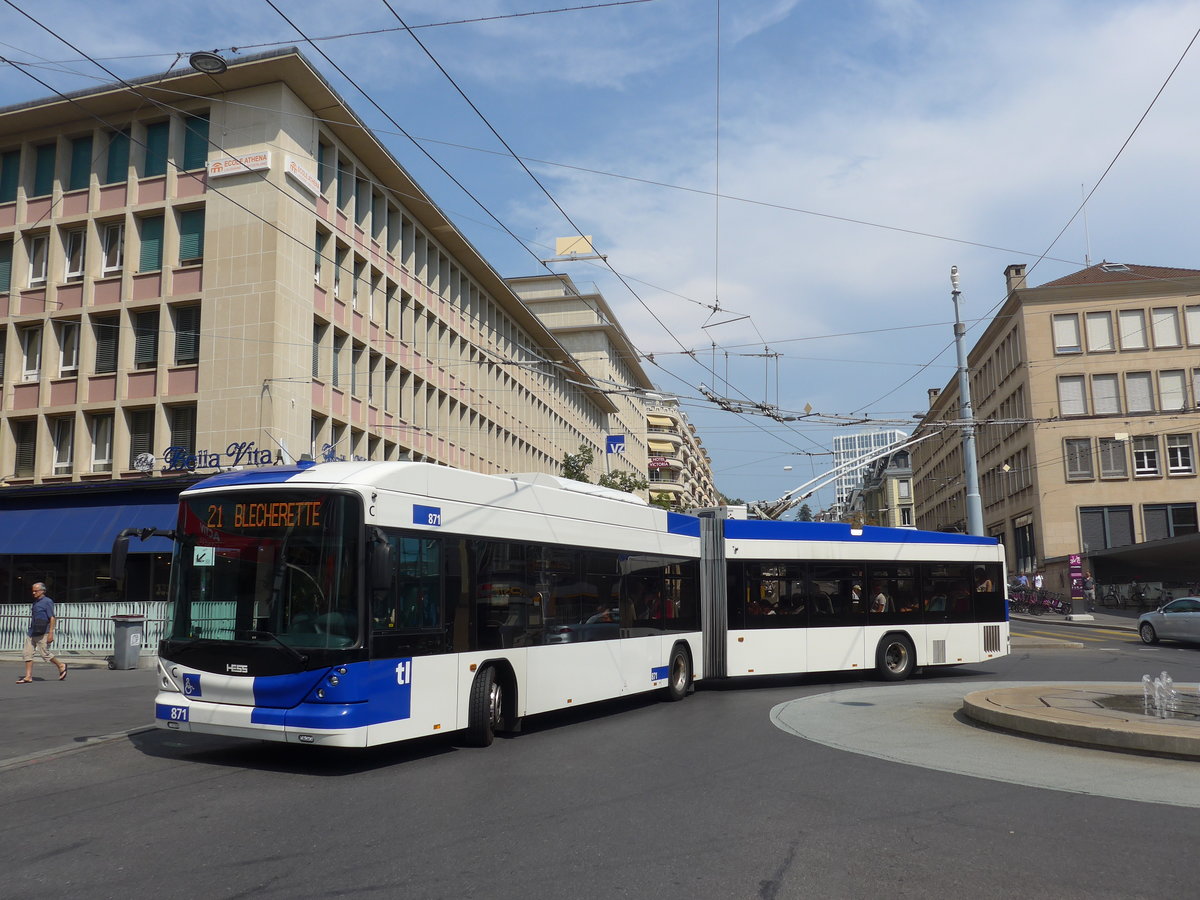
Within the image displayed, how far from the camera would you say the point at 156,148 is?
99.6ft

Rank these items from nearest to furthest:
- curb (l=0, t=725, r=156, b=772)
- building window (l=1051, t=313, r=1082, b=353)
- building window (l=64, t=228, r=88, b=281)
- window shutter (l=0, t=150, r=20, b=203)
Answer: curb (l=0, t=725, r=156, b=772) < building window (l=64, t=228, r=88, b=281) < window shutter (l=0, t=150, r=20, b=203) < building window (l=1051, t=313, r=1082, b=353)

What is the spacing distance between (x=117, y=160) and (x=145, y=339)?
5764 mm

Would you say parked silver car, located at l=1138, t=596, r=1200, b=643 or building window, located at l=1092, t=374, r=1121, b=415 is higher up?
building window, located at l=1092, t=374, r=1121, b=415

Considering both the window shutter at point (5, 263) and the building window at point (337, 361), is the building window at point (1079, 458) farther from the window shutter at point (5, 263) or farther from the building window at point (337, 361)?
the window shutter at point (5, 263)

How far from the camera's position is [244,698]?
31.0ft

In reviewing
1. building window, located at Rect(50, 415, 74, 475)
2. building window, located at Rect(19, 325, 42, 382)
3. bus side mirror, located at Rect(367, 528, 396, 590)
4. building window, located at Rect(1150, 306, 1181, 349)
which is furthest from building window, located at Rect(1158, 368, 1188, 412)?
bus side mirror, located at Rect(367, 528, 396, 590)

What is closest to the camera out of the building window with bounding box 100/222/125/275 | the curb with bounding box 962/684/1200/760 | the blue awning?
the curb with bounding box 962/684/1200/760

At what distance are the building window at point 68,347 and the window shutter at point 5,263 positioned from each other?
8.89 feet

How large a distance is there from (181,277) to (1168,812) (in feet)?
93.1

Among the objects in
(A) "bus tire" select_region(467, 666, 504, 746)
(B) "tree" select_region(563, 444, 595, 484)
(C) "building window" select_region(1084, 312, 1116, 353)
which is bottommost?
(A) "bus tire" select_region(467, 666, 504, 746)

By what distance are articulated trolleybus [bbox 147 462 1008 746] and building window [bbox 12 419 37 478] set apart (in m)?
23.3

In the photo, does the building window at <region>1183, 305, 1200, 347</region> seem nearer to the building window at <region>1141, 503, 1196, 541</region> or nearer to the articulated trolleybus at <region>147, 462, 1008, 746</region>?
the building window at <region>1141, 503, 1196, 541</region>

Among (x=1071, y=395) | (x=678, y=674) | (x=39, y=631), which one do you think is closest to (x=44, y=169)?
(x=39, y=631)

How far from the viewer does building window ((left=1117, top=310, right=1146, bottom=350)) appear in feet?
193
